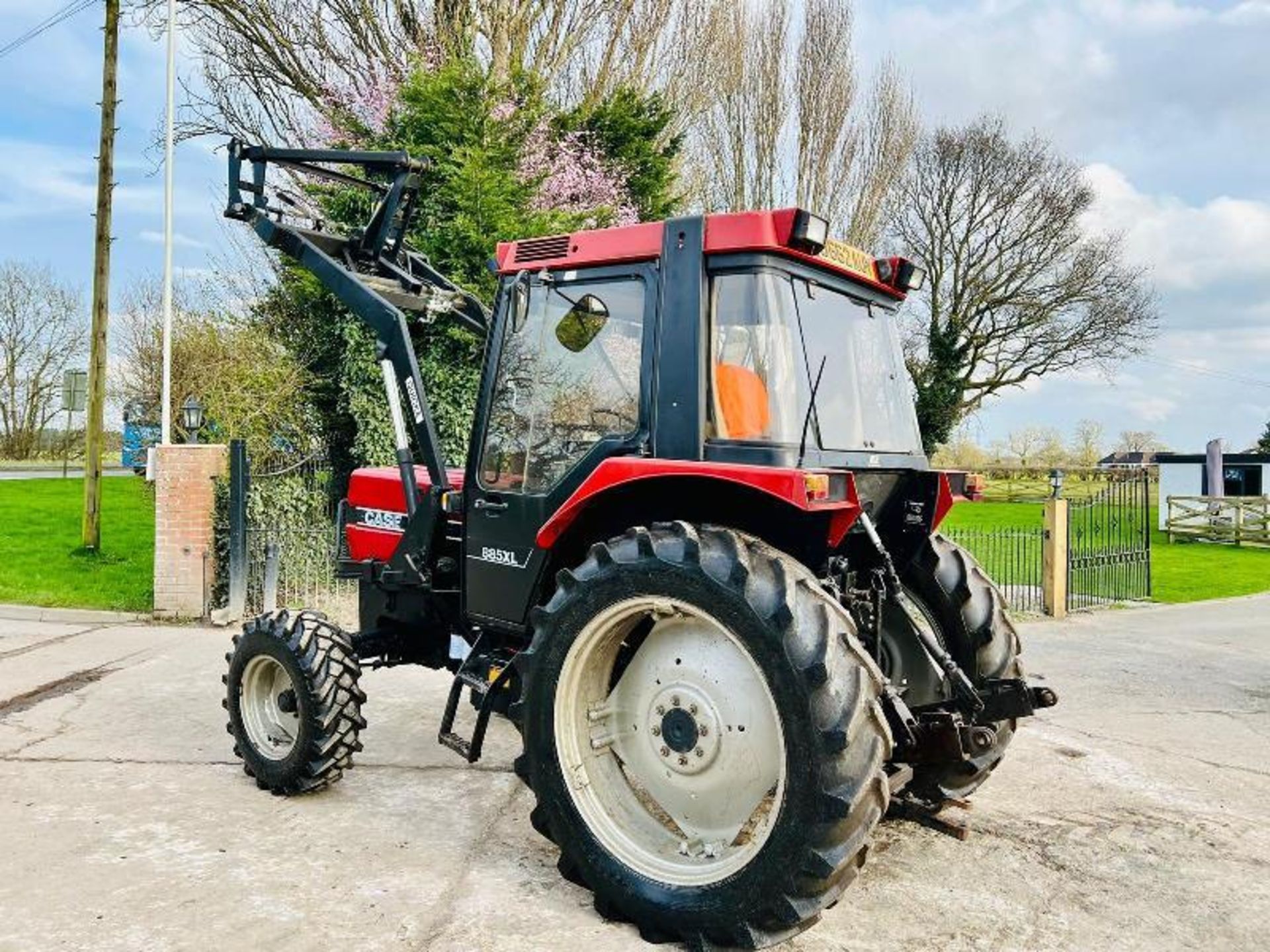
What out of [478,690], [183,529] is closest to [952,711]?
[478,690]

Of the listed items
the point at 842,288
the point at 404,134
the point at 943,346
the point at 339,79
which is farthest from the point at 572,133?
the point at 943,346

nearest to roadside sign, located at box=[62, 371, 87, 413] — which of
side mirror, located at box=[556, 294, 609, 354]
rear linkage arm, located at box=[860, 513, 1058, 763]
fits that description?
side mirror, located at box=[556, 294, 609, 354]

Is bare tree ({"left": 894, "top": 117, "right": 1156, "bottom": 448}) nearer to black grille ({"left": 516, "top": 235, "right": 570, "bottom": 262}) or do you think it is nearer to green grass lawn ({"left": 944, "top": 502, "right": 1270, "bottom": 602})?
green grass lawn ({"left": 944, "top": 502, "right": 1270, "bottom": 602})

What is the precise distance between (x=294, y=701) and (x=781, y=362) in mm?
2619

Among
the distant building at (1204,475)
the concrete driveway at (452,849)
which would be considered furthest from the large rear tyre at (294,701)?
the distant building at (1204,475)

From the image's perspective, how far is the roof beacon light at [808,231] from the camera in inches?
123

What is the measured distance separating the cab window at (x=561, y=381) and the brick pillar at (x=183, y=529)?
20.0ft

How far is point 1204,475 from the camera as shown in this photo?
25734 mm

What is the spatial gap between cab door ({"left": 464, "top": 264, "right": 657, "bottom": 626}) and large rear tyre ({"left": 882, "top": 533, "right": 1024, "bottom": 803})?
1.52 metres

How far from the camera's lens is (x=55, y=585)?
10.4m

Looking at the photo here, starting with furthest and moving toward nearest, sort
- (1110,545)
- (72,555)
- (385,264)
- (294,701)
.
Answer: (1110,545), (72,555), (385,264), (294,701)

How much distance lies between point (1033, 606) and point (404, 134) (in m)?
9.25

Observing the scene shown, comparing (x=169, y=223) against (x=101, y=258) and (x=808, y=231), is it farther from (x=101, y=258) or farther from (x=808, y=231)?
(x=808, y=231)

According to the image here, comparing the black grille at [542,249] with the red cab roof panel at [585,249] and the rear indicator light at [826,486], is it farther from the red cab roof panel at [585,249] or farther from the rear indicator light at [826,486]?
the rear indicator light at [826,486]
